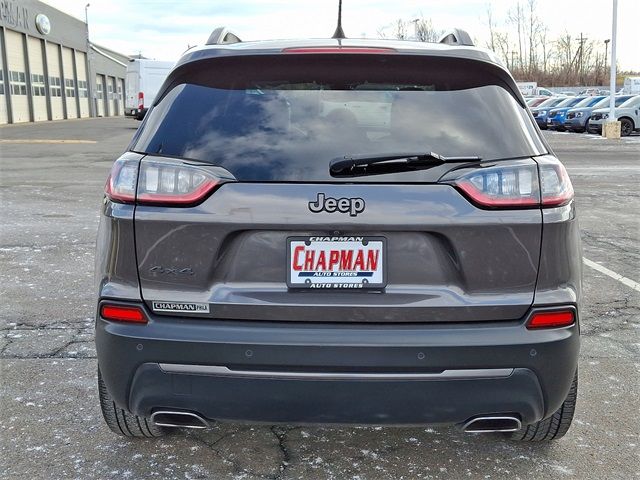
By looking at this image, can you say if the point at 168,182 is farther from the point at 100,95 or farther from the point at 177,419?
the point at 100,95

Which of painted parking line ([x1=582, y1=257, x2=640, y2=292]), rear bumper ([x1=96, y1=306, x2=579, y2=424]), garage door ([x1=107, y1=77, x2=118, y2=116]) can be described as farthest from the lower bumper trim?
garage door ([x1=107, y1=77, x2=118, y2=116])

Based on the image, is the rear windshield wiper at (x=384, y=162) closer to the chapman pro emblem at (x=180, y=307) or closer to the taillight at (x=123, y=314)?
the chapman pro emblem at (x=180, y=307)

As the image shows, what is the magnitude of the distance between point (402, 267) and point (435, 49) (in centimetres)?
91

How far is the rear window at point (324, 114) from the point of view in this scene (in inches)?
92.4

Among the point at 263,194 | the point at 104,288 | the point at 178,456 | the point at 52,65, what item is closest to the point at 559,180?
the point at 263,194

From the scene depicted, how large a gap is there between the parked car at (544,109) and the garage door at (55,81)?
34.7 m

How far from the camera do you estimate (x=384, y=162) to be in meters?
2.30

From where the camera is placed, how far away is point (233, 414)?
7.65 feet

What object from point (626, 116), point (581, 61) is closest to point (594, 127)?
point (626, 116)

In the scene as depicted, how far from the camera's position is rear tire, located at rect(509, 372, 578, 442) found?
9.10 ft

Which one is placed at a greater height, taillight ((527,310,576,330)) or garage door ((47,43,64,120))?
garage door ((47,43,64,120))

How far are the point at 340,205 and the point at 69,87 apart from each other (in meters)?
56.9

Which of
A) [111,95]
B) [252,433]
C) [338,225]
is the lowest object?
[252,433]

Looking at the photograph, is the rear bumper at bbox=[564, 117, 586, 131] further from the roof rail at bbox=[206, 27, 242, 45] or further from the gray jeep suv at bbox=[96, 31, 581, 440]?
the gray jeep suv at bbox=[96, 31, 581, 440]
